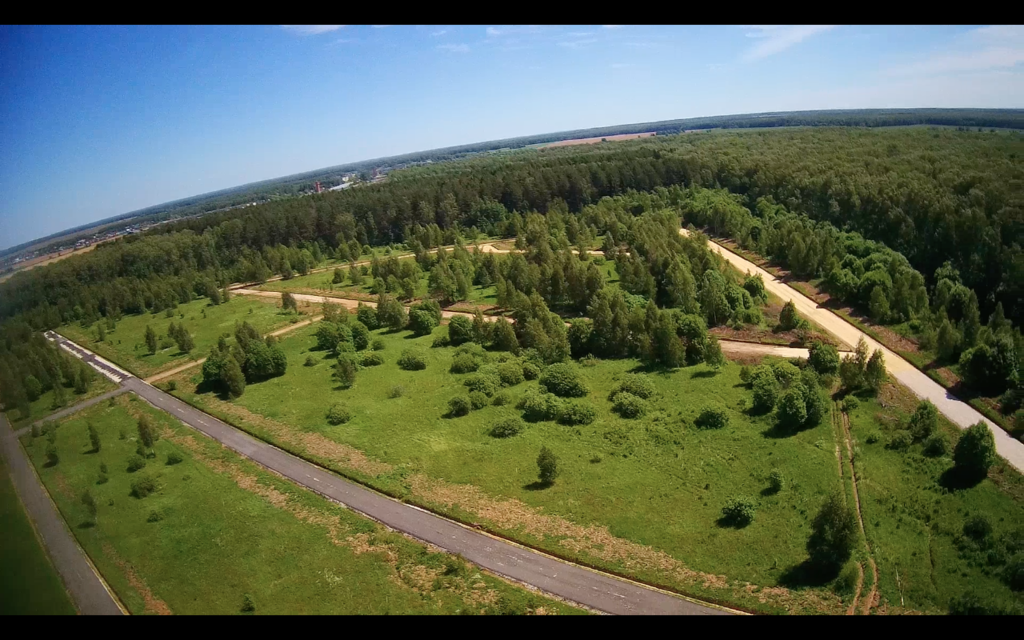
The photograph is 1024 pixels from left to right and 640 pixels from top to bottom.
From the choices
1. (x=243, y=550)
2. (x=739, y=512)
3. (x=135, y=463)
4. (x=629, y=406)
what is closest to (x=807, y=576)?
(x=739, y=512)

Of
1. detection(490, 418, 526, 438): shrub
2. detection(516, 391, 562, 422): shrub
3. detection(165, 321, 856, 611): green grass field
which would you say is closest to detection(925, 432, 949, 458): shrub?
detection(165, 321, 856, 611): green grass field

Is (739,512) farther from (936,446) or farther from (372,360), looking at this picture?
(372,360)

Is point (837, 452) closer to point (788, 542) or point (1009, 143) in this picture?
point (788, 542)

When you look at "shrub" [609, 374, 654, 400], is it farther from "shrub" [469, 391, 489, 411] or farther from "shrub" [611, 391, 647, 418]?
"shrub" [469, 391, 489, 411]

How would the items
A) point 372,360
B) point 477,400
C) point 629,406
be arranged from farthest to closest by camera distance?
point 372,360
point 477,400
point 629,406

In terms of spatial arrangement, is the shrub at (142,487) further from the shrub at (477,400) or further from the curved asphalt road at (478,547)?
the shrub at (477,400)
